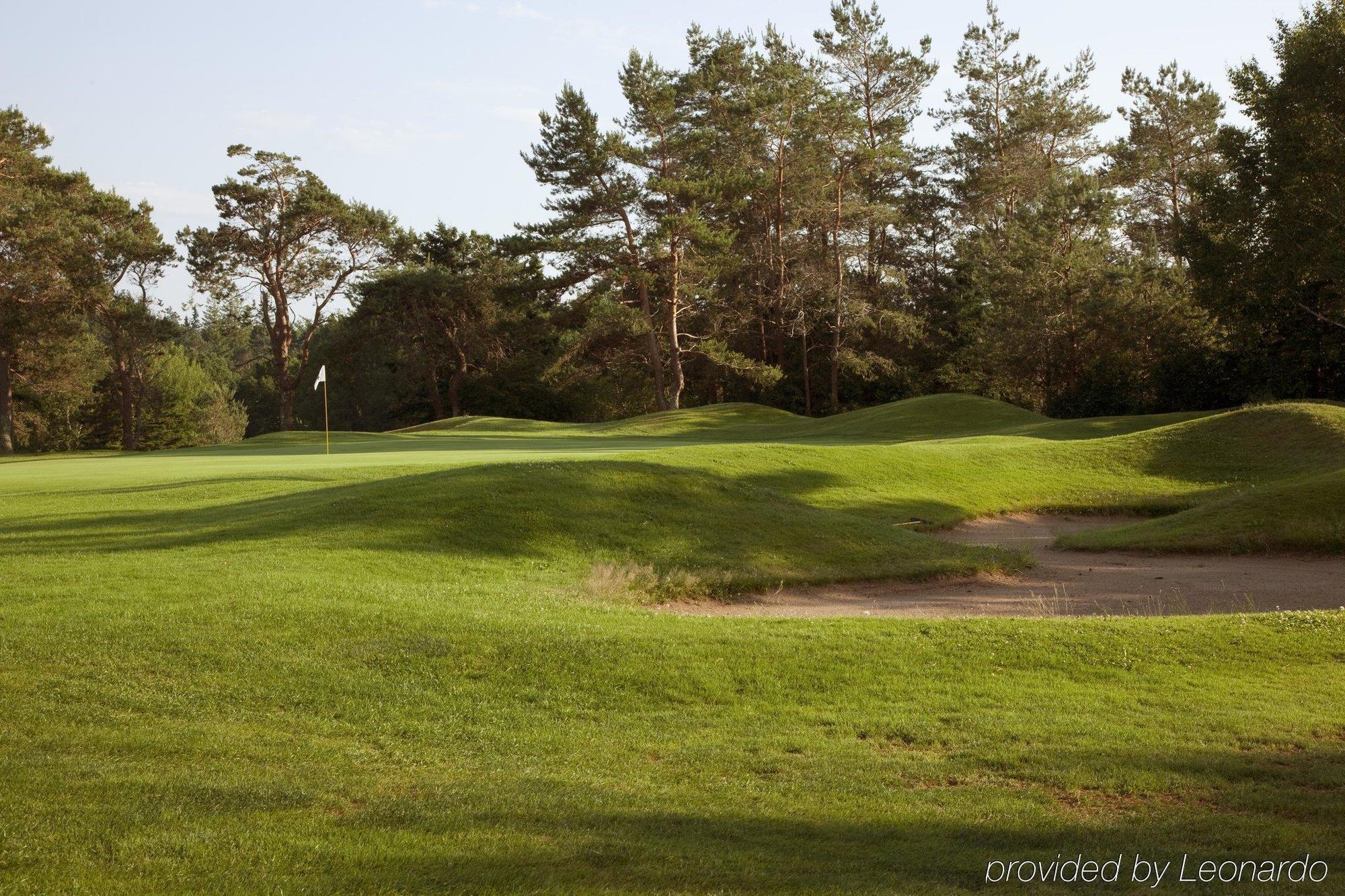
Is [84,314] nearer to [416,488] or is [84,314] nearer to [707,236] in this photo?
[707,236]

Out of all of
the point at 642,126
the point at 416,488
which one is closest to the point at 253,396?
the point at 642,126

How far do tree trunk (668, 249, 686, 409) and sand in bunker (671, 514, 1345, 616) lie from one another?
3717cm

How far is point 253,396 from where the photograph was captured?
91.2 meters

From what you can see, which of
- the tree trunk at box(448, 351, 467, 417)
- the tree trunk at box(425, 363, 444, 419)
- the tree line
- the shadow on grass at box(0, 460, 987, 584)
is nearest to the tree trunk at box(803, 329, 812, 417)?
the tree line

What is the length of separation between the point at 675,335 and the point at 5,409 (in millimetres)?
35505

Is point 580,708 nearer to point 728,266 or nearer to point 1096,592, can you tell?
point 1096,592

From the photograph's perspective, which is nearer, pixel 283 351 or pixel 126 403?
pixel 283 351

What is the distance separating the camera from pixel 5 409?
56344 mm

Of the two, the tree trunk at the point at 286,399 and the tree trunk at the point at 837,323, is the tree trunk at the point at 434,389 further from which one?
the tree trunk at the point at 837,323

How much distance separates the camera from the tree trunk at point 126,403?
6488 cm

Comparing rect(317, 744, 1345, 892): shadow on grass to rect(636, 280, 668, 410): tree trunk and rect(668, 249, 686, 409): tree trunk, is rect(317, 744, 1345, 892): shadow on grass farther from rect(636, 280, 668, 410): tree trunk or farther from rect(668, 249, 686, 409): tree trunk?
rect(636, 280, 668, 410): tree trunk

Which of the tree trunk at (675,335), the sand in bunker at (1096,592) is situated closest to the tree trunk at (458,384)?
the tree trunk at (675,335)

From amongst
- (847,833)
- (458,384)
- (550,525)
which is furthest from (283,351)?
(847,833)

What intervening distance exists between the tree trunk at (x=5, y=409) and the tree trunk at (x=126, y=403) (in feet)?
24.7
